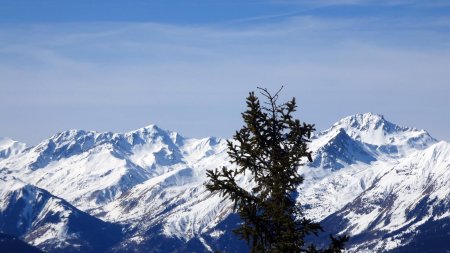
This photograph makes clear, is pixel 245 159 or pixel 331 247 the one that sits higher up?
pixel 245 159

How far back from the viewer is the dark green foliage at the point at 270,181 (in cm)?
4166

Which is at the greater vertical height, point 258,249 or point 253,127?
point 253,127

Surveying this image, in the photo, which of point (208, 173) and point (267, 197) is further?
point (267, 197)

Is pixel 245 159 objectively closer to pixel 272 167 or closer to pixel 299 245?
pixel 272 167

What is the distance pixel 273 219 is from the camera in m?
42.4

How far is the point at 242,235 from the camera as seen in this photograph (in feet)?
137

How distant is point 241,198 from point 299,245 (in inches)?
147

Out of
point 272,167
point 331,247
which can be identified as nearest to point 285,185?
point 272,167

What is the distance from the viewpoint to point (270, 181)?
44.0 meters

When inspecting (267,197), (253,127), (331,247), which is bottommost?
(331,247)

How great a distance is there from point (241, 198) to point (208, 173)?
2346 millimetres

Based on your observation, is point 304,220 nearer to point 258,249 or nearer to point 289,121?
point 258,249

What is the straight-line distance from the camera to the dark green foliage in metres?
41.7

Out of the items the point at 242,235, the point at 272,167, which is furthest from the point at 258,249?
the point at 272,167
